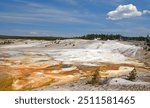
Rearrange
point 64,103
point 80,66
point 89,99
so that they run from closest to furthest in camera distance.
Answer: point 64,103
point 89,99
point 80,66

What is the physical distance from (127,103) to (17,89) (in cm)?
1267

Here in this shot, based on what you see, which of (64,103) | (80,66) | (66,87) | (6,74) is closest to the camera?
(64,103)

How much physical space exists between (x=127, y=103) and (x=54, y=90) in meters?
8.49

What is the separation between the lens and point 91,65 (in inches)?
1598

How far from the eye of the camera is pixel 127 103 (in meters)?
19.2

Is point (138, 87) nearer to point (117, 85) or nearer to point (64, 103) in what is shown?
point (117, 85)

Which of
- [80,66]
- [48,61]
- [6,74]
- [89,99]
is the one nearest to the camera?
[89,99]

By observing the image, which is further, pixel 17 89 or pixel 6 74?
pixel 6 74

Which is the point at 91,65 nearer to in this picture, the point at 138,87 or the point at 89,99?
the point at 138,87

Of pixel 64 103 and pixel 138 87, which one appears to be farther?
pixel 138 87

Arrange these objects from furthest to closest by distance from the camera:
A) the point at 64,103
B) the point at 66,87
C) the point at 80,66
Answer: the point at 80,66 → the point at 66,87 → the point at 64,103

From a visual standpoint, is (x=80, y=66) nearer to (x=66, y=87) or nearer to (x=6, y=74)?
(x=6, y=74)

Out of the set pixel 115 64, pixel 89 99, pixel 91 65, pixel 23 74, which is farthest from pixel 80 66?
pixel 89 99

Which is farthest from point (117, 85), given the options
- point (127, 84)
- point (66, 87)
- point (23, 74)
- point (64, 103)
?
point (23, 74)
